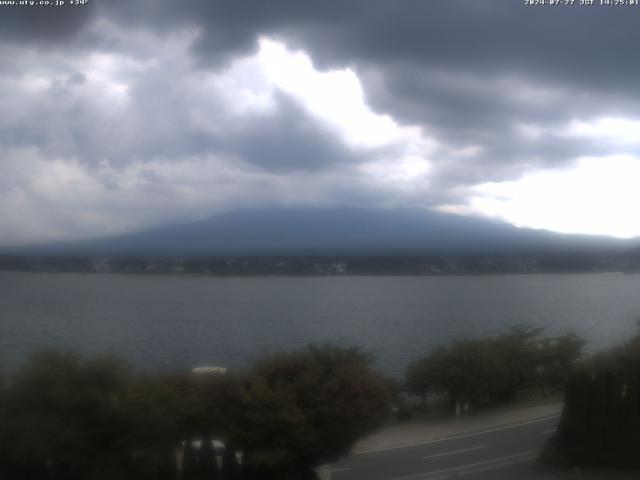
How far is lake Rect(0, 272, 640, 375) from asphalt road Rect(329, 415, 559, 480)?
2.55m

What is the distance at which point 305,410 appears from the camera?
10797 millimetres

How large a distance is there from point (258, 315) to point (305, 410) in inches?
1079

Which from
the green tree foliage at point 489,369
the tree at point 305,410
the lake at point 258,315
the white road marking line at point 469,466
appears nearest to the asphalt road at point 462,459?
the white road marking line at point 469,466

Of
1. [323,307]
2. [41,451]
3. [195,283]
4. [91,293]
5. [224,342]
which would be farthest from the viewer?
[195,283]

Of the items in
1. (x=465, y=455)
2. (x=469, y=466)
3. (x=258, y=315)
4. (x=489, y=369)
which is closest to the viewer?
(x=469, y=466)

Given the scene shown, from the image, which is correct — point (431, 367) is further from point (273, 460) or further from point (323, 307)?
point (323, 307)

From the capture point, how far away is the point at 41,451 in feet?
28.0

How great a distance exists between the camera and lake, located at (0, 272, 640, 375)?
824 inches

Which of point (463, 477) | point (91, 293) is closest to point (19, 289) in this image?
point (91, 293)

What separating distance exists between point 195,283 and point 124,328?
28.1 metres

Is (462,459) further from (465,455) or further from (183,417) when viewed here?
(183,417)

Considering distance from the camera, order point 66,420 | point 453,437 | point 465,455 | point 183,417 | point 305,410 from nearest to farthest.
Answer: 1. point 66,420
2. point 183,417
3. point 305,410
4. point 465,455
5. point 453,437

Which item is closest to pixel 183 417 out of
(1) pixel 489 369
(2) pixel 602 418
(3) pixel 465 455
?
(3) pixel 465 455

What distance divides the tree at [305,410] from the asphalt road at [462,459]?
1.78 meters
